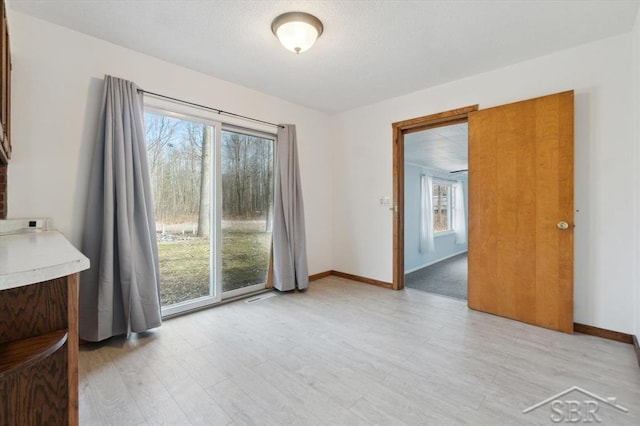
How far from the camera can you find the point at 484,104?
9.50 ft

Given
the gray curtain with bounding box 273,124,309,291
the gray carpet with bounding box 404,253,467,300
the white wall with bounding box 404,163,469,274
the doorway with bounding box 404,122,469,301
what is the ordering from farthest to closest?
the white wall with bounding box 404,163,469,274 < the doorway with bounding box 404,122,469,301 < the gray carpet with bounding box 404,253,467,300 < the gray curtain with bounding box 273,124,309,291

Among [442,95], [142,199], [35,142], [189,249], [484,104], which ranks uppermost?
[442,95]

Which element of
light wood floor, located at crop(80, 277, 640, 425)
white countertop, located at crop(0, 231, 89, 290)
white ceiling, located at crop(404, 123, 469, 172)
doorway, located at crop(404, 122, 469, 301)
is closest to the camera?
white countertop, located at crop(0, 231, 89, 290)

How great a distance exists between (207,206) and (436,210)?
552cm

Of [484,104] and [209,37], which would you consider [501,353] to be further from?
[209,37]

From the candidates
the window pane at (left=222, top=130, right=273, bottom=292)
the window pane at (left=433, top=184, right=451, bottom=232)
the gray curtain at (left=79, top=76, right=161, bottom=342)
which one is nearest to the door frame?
the window pane at (left=222, top=130, right=273, bottom=292)

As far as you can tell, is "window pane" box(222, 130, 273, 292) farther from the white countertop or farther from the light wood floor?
the white countertop

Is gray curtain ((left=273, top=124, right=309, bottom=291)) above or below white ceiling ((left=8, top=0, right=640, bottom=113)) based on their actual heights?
below

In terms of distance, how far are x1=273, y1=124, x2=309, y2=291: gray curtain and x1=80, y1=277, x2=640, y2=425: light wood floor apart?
757 mm

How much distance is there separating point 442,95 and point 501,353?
8.59 feet

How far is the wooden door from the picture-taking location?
7.84 ft

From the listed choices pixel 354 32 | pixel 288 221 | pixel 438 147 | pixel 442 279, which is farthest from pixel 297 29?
pixel 442 279

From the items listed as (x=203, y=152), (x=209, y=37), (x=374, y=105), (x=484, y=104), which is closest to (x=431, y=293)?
(x=484, y=104)

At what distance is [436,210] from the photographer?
680 centimetres
